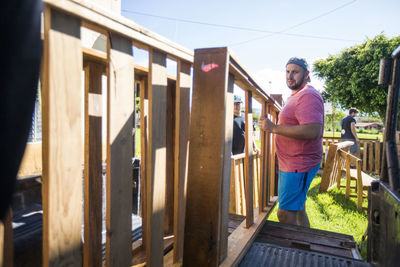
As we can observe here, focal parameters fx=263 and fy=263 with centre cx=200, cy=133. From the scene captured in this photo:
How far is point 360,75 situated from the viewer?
56.5ft

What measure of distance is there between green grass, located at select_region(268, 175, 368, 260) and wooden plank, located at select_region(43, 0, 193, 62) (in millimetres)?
3644

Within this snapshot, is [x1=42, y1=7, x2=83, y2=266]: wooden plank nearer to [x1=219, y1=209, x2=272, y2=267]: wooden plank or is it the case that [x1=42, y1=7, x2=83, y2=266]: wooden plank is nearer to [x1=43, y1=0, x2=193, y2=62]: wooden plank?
[x1=43, y1=0, x2=193, y2=62]: wooden plank

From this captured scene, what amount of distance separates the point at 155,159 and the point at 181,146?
1.18 ft

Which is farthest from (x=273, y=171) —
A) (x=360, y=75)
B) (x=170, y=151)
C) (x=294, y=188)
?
(x=360, y=75)

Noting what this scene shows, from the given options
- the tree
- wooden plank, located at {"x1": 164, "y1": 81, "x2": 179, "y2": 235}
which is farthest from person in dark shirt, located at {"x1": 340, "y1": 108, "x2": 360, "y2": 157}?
the tree

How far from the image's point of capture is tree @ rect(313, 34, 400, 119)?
54.2 feet

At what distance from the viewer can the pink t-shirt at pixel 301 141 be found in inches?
98.1

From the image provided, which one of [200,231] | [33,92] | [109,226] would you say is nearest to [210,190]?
[200,231]

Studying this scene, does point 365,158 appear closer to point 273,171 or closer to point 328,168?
point 328,168

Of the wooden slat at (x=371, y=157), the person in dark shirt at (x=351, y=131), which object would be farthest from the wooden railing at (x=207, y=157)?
the wooden slat at (x=371, y=157)

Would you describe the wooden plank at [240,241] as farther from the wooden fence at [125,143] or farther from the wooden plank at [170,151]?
the wooden plank at [170,151]

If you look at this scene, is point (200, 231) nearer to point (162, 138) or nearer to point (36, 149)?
point (162, 138)

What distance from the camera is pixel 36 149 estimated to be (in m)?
3.03

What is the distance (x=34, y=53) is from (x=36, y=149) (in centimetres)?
294
